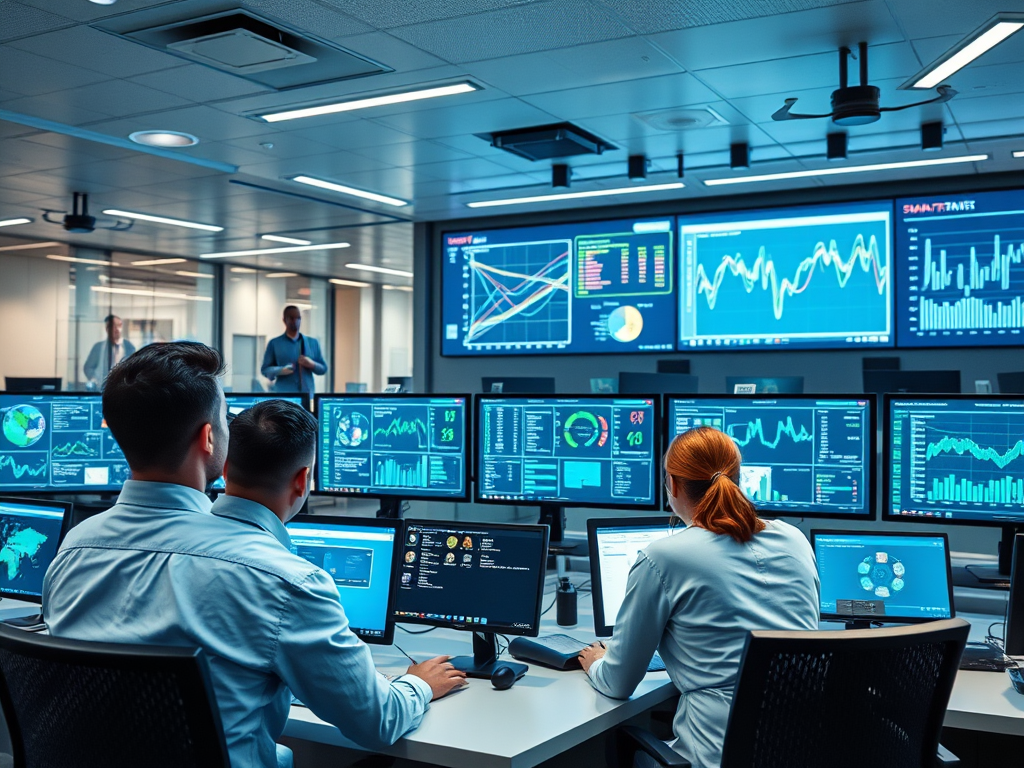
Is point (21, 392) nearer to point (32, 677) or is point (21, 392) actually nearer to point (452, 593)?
point (452, 593)

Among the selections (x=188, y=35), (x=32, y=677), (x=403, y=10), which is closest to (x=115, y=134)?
(x=188, y=35)

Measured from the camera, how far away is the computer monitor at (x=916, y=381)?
3625 millimetres

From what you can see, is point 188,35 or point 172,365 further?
point 188,35

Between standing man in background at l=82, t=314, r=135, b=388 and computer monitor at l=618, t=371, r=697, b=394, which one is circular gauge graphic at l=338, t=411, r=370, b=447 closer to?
computer monitor at l=618, t=371, r=697, b=394

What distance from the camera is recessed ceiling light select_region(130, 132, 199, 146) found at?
18.4 ft

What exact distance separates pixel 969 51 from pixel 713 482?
9.77 ft

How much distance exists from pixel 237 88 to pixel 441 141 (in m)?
1.38

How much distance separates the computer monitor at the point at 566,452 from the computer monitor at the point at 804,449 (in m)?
0.23

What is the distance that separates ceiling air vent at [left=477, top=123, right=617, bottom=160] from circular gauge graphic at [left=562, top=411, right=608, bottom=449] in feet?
9.50

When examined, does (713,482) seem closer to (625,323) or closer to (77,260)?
A: (625,323)

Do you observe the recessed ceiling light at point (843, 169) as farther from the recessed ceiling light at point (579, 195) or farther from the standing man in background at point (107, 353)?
the standing man in background at point (107, 353)

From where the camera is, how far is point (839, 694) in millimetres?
1485

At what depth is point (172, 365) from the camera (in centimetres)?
154

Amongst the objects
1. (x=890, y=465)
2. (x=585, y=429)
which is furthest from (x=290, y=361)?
(x=890, y=465)
